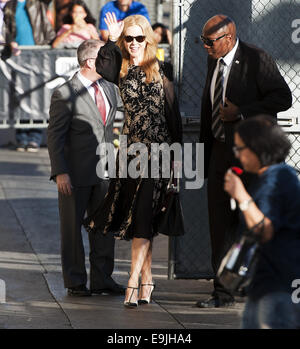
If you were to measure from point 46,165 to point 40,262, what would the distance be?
5.08 m

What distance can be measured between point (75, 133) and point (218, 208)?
1208 mm

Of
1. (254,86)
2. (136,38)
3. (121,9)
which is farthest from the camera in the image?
(121,9)

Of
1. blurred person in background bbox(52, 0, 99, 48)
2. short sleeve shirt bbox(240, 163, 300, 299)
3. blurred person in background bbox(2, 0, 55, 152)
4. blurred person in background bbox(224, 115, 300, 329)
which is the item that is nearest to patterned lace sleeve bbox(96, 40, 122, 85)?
blurred person in background bbox(224, 115, 300, 329)

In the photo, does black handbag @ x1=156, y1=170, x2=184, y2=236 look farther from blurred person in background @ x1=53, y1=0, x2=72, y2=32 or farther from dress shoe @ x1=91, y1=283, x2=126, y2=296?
blurred person in background @ x1=53, y1=0, x2=72, y2=32

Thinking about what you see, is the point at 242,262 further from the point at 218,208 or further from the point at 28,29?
the point at 28,29

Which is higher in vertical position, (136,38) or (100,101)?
(136,38)

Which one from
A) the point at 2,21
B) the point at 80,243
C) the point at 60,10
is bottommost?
the point at 80,243

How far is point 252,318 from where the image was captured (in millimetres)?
4496

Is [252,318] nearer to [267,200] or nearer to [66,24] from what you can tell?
[267,200]

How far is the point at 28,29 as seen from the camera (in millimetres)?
14430

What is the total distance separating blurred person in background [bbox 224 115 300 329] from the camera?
4.43m

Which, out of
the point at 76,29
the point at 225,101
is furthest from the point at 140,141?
the point at 76,29

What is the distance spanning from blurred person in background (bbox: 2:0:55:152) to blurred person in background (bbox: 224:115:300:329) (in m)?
9.88
